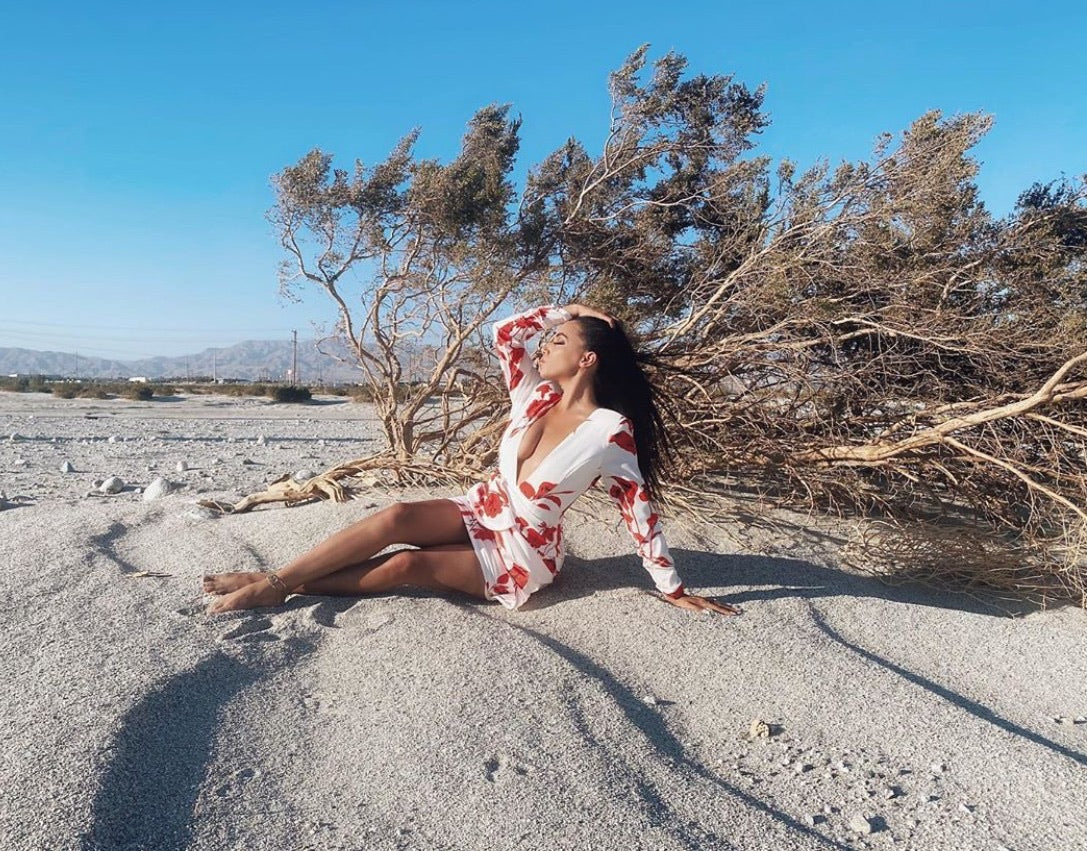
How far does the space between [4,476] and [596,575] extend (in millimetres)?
6182

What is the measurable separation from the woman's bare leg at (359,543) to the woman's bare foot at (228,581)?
12mm

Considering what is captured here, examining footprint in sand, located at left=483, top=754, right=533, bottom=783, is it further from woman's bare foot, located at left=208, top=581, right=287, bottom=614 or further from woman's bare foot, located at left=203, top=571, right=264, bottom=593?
woman's bare foot, located at left=203, top=571, right=264, bottom=593

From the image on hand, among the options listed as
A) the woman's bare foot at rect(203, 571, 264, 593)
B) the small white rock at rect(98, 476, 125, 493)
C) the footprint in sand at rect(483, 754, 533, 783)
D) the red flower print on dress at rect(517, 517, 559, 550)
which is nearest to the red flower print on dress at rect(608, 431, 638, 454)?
the red flower print on dress at rect(517, 517, 559, 550)

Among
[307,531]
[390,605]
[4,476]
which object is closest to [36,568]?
[307,531]

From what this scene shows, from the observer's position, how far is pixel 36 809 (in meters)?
1.79

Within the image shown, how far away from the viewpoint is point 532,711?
2430 millimetres

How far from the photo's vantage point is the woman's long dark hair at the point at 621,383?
136 inches

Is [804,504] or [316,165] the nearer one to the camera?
[804,504]

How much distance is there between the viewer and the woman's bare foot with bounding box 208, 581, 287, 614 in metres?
3.13

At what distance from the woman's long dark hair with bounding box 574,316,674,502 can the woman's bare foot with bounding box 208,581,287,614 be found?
4.91 feet

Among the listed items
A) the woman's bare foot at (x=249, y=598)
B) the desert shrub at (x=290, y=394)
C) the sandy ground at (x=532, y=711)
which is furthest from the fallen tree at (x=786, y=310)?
the desert shrub at (x=290, y=394)

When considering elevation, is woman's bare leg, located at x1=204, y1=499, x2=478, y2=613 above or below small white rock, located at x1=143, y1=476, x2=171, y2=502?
above

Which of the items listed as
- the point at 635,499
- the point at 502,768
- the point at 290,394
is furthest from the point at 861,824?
the point at 290,394

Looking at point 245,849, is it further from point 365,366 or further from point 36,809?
point 365,366
